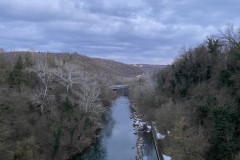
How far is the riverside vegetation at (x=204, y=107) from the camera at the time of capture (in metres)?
14.0

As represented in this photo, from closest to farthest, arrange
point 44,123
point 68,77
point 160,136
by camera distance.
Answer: point 44,123, point 68,77, point 160,136

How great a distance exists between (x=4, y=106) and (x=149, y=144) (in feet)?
52.0

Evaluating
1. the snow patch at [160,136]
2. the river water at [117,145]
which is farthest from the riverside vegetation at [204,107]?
the river water at [117,145]

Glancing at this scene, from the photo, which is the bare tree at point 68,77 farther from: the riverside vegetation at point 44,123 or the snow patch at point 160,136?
the snow patch at point 160,136

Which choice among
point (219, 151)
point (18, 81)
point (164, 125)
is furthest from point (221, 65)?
point (18, 81)

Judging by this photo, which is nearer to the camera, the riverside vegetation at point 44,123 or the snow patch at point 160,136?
the riverside vegetation at point 44,123

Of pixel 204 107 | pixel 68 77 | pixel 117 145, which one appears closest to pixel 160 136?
pixel 117 145

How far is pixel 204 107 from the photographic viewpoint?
1780 centimetres

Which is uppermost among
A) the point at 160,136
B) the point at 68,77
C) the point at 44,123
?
the point at 68,77

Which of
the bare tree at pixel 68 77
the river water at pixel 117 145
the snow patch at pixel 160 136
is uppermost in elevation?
the bare tree at pixel 68 77

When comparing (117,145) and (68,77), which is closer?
(68,77)

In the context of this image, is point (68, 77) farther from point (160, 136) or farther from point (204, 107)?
point (204, 107)

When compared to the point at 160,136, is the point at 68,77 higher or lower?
higher

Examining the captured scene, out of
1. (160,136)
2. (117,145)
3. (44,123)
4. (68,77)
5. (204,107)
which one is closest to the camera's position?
(204,107)
